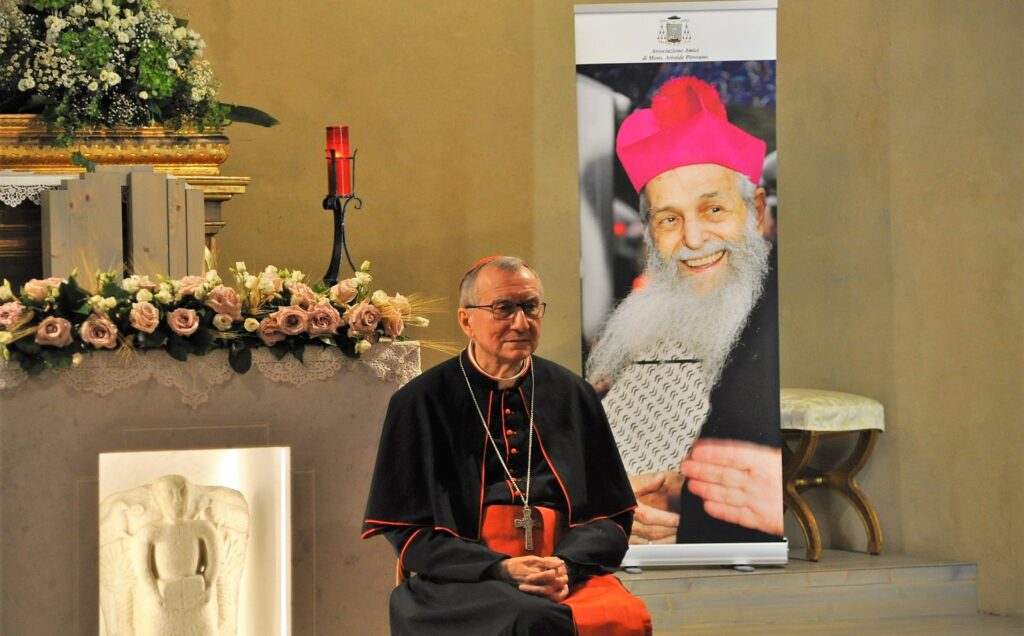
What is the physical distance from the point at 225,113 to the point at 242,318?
5.33 ft

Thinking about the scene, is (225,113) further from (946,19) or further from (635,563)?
(946,19)

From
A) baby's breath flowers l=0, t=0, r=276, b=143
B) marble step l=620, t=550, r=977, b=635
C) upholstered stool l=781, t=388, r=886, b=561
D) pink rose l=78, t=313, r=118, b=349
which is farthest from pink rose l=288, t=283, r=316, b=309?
upholstered stool l=781, t=388, r=886, b=561

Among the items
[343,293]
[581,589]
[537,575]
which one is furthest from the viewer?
[343,293]

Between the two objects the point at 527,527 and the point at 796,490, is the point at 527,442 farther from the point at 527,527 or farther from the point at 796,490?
the point at 796,490

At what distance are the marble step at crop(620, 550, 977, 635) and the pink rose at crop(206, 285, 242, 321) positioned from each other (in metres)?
2.51

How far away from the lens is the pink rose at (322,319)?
11.9ft

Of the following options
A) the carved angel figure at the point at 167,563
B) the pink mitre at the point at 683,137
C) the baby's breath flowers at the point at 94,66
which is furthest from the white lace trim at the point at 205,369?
the pink mitre at the point at 683,137

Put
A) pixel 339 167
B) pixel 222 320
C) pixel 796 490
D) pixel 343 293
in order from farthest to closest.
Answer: pixel 796 490
pixel 339 167
pixel 343 293
pixel 222 320

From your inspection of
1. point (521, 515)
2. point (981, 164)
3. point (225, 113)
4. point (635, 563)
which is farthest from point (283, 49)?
point (521, 515)

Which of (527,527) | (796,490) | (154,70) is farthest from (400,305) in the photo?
(796,490)

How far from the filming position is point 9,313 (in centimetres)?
343

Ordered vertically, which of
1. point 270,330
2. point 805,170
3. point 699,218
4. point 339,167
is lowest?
point 270,330

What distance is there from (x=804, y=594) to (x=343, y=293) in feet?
9.23

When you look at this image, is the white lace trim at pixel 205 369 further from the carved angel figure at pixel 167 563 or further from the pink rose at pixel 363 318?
the carved angel figure at pixel 167 563
